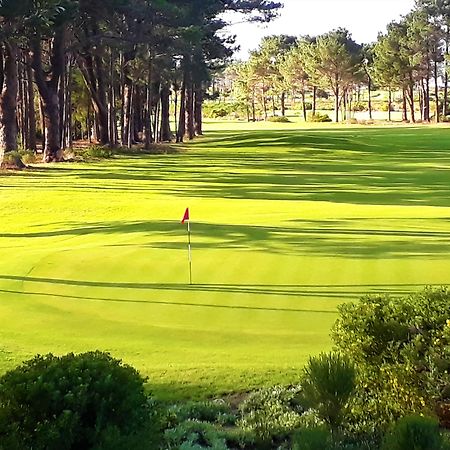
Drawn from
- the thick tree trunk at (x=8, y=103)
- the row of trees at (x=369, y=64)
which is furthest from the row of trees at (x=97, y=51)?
the row of trees at (x=369, y=64)

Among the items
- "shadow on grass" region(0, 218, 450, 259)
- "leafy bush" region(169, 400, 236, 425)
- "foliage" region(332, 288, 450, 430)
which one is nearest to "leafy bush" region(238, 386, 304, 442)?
"leafy bush" region(169, 400, 236, 425)

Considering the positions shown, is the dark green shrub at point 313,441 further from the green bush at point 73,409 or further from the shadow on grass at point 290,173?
the shadow on grass at point 290,173

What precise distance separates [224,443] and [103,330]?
A: 10.3 feet

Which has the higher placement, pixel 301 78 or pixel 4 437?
pixel 301 78

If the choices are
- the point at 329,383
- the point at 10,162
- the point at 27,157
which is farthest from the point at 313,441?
the point at 27,157

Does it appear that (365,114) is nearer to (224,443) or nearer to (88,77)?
(88,77)

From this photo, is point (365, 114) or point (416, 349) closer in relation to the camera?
point (416, 349)

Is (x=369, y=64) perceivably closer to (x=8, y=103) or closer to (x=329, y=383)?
(x=8, y=103)

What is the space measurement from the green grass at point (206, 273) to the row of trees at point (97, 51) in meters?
9.12

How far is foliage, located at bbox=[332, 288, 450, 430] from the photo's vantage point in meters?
5.03

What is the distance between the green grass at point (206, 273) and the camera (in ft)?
24.4

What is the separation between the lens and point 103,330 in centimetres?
816

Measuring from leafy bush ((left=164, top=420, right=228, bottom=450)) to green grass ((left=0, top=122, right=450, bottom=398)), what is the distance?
36.1 inches

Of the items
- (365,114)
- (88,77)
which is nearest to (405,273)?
(88,77)
